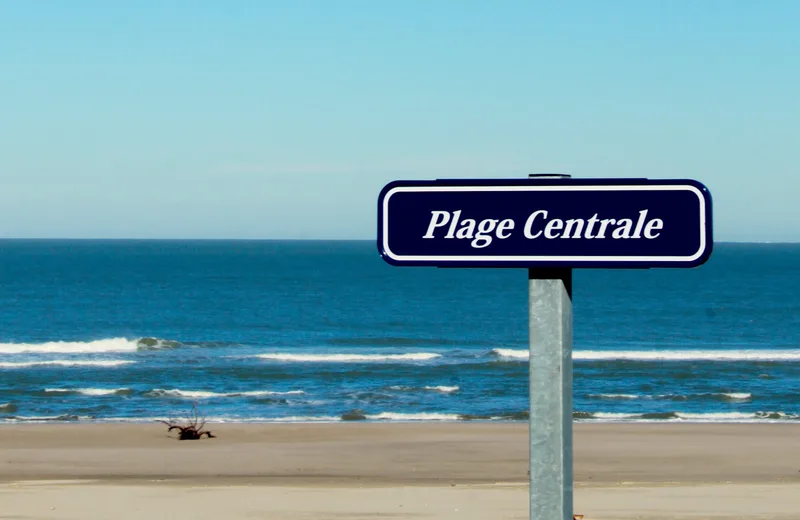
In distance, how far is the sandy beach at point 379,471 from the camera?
13.6 meters

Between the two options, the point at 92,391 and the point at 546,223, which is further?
the point at 92,391

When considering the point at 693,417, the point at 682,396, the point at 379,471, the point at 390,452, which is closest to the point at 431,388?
the point at 682,396

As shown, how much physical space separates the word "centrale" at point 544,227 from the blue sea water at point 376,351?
78.1 ft

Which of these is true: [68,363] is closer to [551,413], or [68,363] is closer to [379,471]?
[379,471]

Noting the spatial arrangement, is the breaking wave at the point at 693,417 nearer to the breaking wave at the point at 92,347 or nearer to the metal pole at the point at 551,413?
the metal pole at the point at 551,413

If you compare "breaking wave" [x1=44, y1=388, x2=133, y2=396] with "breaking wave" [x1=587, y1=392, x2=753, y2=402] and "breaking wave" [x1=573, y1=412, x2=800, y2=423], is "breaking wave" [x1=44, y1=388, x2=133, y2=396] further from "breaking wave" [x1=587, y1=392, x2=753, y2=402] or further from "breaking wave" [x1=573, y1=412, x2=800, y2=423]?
"breaking wave" [x1=587, y1=392, x2=753, y2=402]

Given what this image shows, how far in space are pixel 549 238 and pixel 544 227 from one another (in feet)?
0.14

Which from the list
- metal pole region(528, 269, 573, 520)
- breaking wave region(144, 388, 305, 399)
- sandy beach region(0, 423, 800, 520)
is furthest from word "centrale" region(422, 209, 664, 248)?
breaking wave region(144, 388, 305, 399)

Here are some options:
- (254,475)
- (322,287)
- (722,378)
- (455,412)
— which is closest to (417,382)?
(455,412)

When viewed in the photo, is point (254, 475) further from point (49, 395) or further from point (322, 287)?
point (322, 287)

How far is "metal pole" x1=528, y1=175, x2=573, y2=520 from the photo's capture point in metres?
3.69

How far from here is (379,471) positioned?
1930 cm

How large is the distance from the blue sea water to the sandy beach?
149 inches

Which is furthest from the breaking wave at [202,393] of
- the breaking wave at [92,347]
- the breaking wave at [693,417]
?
the breaking wave at [92,347]
